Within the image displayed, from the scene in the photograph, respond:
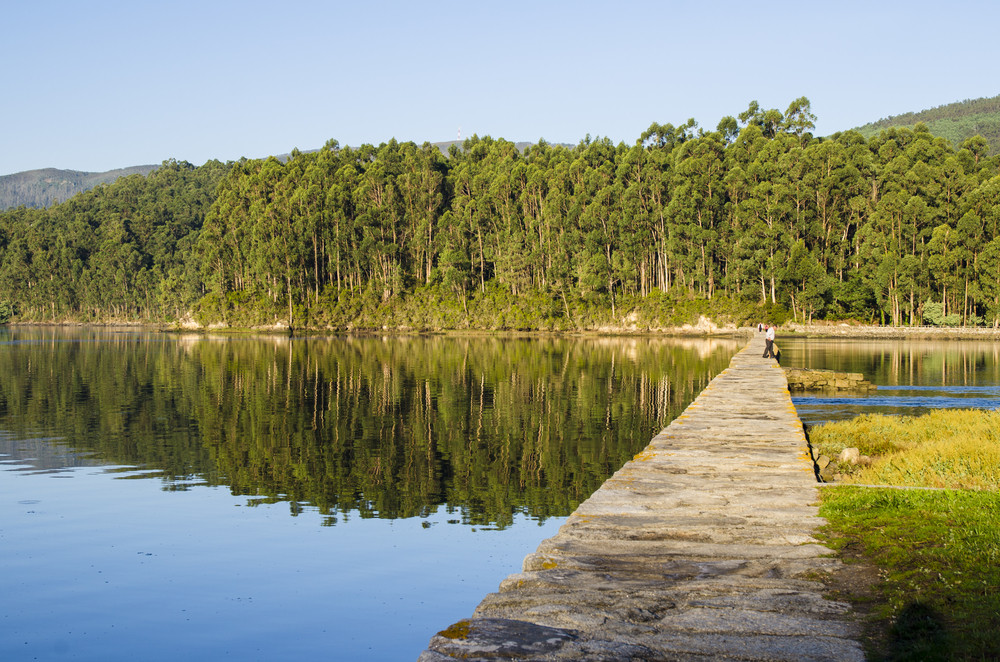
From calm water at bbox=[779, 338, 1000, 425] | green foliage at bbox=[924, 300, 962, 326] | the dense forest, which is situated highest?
the dense forest

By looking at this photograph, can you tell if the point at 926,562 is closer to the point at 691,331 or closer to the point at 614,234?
the point at 691,331

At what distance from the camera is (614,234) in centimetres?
12125

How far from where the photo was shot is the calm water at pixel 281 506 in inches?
416

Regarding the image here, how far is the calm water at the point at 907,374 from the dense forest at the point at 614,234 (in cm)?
2206

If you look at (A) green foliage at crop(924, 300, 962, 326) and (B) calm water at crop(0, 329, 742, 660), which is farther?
(A) green foliage at crop(924, 300, 962, 326)

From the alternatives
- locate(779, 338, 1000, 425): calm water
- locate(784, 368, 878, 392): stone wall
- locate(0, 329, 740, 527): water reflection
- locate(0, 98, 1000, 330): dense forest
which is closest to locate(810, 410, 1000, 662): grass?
locate(0, 329, 740, 527): water reflection

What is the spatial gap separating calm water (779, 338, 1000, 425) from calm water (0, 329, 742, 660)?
5987 mm

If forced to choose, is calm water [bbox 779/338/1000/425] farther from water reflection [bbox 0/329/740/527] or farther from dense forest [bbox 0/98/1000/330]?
dense forest [bbox 0/98/1000/330]

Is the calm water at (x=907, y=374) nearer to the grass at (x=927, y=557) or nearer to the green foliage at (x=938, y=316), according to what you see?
the green foliage at (x=938, y=316)

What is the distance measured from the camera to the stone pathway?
5004mm

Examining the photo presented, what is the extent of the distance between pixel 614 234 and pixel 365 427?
97.3 metres

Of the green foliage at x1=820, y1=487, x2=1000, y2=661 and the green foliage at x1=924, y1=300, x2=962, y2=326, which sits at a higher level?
the green foliage at x1=924, y1=300, x2=962, y2=326

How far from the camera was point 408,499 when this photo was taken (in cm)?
1741

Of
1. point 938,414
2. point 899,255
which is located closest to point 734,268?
point 899,255
